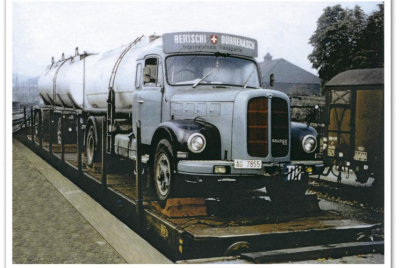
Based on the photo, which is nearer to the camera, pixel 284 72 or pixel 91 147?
pixel 284 72

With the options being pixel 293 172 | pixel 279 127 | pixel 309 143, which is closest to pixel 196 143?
pixel 279 127

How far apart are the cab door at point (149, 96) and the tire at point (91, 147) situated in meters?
2.25

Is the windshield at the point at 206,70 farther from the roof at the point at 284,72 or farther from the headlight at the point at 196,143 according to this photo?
the headlight at the point at 196,143

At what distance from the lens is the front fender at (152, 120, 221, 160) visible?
5.58 m

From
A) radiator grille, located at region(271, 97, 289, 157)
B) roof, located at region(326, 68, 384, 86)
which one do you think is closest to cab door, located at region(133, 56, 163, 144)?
radiator grille, located at region(271, 97, 289, 157)

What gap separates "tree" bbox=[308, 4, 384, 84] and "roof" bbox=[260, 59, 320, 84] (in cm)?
23

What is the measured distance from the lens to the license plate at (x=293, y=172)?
569cm

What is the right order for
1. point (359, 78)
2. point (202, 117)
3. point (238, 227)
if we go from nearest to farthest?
point (238, 227) < point (202, 117) < point (359, 78)

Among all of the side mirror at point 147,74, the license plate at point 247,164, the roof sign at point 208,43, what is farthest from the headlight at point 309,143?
the side mirror at point 147,74

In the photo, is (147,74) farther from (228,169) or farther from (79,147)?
(79,147)

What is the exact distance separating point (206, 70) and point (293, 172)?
1682mm

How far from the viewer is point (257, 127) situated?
5.69 meters

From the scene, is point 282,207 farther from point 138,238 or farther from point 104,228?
point 104,228
